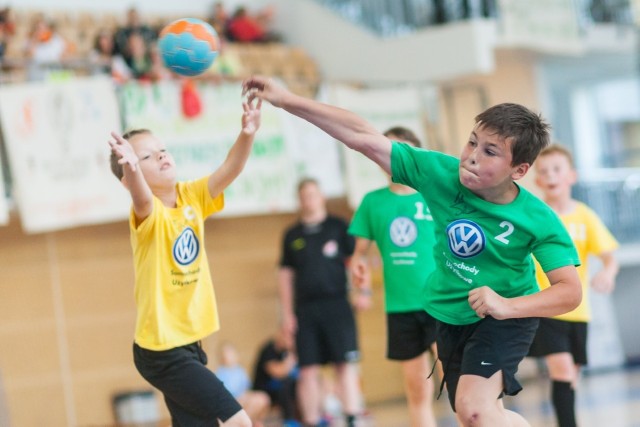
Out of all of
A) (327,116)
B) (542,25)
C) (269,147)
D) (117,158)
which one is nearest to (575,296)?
(327,116)

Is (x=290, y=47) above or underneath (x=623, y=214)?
above

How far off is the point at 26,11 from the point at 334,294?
6.54m

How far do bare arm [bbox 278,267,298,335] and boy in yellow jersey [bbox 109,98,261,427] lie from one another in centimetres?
411

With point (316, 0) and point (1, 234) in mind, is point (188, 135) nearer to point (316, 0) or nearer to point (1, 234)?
point (1, 234)

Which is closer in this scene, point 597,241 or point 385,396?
point 597,241

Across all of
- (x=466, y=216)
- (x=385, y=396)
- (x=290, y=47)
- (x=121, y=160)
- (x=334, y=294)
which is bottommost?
(x=385, y=396)

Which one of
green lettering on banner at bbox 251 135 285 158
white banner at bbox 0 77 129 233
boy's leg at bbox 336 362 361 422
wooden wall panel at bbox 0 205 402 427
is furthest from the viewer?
green lettering on banner at bbox 251 135 285 158

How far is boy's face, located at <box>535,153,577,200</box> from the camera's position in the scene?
7145mm

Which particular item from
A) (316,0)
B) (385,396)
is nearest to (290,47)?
(316,0)

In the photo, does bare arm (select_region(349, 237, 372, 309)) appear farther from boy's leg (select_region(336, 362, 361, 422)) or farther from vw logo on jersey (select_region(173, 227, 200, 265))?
boy's leg (select_region(336, 362, 361, 422))

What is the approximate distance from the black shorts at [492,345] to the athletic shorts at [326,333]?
14.3ft

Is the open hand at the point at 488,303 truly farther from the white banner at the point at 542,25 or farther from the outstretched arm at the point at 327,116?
the white banner at the point at 542,25

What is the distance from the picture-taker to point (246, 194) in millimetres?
11531

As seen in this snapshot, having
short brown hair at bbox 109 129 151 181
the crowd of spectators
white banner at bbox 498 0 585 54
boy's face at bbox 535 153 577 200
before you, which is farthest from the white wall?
short brown hair at bbox 109 129 151 181
